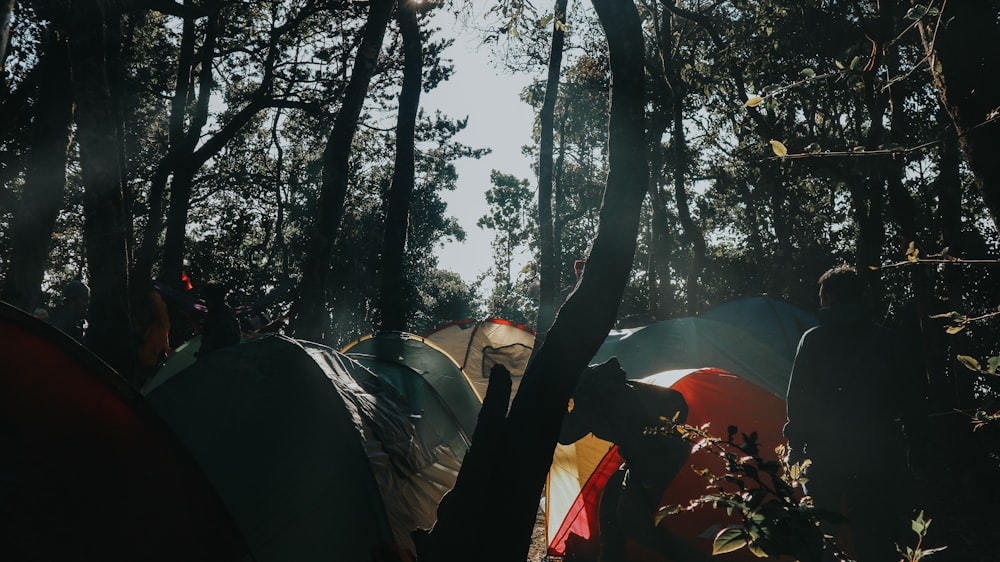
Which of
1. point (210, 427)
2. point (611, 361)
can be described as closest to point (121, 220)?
point (210, 427)

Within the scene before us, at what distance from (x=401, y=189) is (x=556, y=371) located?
9011mm

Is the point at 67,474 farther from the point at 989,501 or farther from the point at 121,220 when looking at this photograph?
the point at 989,501

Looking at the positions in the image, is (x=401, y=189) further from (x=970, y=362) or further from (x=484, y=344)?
(x=970, y=362)

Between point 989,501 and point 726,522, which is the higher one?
point 726,522

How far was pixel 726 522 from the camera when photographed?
5.04m

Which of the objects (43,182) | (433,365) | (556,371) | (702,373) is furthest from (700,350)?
(43,182)

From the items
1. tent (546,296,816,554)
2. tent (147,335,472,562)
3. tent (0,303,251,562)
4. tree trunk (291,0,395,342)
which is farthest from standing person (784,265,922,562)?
tree trunk (291,0,395,342)

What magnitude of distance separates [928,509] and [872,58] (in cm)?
597

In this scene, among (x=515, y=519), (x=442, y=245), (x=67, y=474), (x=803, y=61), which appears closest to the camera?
(x=515, y=519)

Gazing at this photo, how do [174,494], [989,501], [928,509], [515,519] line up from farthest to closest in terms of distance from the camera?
[989,501], [928,509], [174,494], [515,519]

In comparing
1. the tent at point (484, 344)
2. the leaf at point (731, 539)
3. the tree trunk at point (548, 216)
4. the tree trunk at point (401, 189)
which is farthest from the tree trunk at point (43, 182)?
the leaf at point (731, 539)

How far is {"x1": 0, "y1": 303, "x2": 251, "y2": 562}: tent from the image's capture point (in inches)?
135

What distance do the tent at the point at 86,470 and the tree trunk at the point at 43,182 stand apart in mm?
6787

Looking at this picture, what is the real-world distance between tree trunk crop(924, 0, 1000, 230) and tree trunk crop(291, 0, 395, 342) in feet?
25.2
